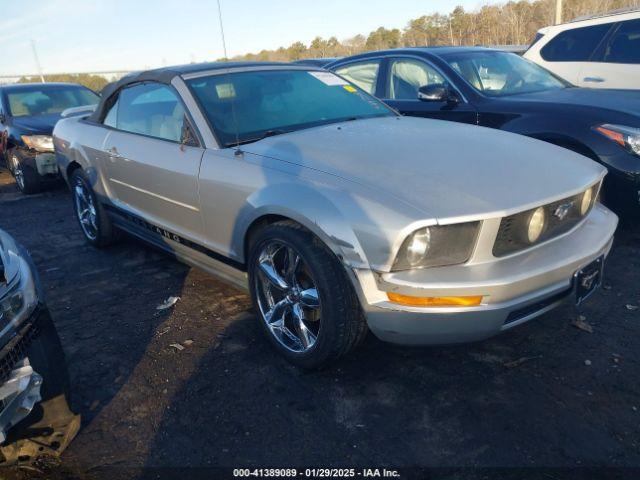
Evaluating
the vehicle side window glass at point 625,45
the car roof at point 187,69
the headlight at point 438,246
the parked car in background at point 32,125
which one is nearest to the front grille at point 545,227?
the headlight at point 438,246

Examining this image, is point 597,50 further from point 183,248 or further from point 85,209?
point 85,209

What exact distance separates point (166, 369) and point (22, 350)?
99cm

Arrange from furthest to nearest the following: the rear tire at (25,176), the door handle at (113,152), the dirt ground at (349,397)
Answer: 1. the rear tire at (25,176)
2. the door handle at (113,152)
3. the dirt ground at (349,397)

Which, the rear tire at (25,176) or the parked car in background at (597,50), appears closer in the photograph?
the parked car in background at (597,50)

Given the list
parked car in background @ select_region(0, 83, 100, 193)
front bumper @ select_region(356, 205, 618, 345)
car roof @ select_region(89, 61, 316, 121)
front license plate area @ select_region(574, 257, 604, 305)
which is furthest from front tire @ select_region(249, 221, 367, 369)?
parked car in background @ select_region(0, 83, 100, 193)

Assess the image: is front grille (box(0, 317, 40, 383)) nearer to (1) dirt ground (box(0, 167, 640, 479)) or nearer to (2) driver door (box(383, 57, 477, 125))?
(1) dirt ground (box(0, 167, 640, 479))

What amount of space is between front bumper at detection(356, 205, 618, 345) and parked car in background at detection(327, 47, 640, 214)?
1890 mm

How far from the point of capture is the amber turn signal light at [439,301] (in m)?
2.16

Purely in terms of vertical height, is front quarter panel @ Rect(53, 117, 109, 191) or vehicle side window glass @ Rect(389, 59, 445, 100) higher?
vehicle side window glass @ Rect(389, 59, 445, 100)

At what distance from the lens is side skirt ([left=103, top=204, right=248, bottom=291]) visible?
3092 millimetres

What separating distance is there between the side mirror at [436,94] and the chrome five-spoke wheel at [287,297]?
2657 mm

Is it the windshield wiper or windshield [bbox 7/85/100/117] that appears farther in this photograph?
windshield [bbox 7/85/100/117]

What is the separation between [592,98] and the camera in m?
4.40

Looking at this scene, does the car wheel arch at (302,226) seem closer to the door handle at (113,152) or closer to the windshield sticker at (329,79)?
the windshield sticker at (329,79)
